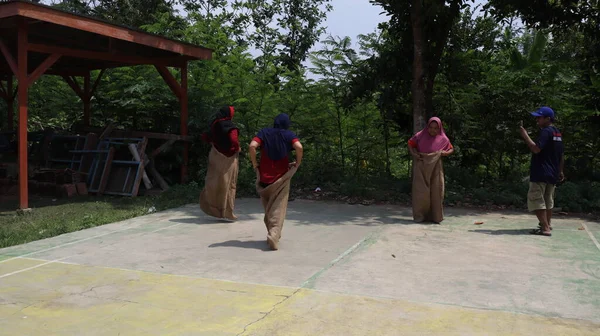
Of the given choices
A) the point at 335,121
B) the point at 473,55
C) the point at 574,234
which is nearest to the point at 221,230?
the point at 574,234

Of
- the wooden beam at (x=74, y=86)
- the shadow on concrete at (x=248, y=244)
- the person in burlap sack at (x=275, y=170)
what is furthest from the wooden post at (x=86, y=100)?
the person in burlap sack at (x=275, y=170)

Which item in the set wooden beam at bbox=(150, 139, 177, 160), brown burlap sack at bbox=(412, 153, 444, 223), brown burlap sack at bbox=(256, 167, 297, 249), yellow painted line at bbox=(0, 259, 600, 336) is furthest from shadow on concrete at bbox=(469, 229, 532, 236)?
wooden beam at bbox=(150, 139, 177, 160)

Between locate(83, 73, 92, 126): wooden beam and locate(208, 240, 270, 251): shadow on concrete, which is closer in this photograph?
locate(208, 240, 270, 251): shadow on concrete

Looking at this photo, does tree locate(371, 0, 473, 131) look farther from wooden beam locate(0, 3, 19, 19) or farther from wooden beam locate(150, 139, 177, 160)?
wooden beam locate(0, 3, 19, 19)

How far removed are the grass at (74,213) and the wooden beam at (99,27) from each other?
321 centimetres

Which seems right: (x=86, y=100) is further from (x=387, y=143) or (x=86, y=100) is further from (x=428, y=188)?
(x=428, y=188)

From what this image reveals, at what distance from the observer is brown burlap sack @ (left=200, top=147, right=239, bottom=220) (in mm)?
8500

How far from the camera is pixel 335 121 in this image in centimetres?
1410

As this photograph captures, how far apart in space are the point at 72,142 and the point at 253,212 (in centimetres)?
679

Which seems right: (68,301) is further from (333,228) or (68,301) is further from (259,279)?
(333,228)

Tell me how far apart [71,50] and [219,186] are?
4.88m

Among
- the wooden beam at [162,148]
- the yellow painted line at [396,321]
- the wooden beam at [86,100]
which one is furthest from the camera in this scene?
the wooden beam at [86,100]

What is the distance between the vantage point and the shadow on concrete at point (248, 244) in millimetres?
6844

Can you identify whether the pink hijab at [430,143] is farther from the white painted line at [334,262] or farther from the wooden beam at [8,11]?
the wooden beam at [8,11]
